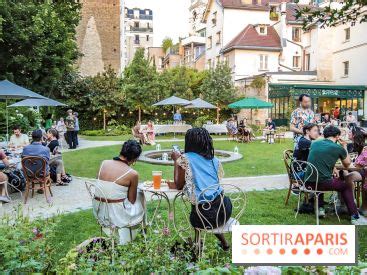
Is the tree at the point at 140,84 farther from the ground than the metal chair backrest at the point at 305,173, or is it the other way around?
the tree at the point at 140,84

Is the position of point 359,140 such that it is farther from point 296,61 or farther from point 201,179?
point 296,61

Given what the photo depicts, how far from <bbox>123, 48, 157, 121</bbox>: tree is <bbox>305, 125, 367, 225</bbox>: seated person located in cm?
2329

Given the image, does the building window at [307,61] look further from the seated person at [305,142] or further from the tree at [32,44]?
the seated person at [305,142]

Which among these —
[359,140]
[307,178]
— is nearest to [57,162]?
[307,178]

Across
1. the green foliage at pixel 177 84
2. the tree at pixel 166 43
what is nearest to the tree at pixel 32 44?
the green foliage at pixel 177 84

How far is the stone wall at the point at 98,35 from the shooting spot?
45.8 metres

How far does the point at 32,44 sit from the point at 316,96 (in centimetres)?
2375

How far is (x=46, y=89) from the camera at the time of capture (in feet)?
76.1

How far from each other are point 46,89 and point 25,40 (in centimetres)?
515

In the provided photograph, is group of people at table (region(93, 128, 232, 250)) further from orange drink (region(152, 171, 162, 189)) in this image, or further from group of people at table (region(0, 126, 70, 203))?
group of people at table (region(0, 126, 70, 203))

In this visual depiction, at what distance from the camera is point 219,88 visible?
31734mm

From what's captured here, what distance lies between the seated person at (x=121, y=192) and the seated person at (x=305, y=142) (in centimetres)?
386

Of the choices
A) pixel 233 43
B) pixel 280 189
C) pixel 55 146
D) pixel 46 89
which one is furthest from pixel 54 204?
pixel 233 43

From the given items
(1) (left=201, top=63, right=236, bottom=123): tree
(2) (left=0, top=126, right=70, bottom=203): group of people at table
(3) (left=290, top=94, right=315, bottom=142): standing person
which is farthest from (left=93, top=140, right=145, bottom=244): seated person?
(1) (left=201, top=63, right=236, bottom=123): tree
